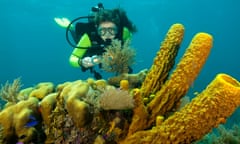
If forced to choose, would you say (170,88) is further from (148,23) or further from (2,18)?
(148,23)

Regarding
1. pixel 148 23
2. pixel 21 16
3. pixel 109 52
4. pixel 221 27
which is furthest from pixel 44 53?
pixel 109 52

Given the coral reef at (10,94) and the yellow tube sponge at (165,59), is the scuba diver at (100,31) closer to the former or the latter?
the coral reef at (10,94)

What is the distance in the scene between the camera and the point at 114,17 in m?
6.75

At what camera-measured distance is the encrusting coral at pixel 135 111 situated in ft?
8.96

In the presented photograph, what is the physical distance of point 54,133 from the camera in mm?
3301

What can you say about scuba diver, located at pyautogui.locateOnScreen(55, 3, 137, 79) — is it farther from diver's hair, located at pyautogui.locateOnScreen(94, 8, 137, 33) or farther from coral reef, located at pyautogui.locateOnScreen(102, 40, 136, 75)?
coral reef, located at pyautogui.locateOnScreen(102, 40, 136, 75)

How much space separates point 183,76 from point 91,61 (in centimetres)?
285

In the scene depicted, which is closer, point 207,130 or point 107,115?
point 207,130

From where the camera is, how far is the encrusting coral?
8.96ft

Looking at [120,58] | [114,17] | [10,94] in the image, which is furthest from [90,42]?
[10,94]

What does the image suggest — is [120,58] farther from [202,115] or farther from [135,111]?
[202,115]

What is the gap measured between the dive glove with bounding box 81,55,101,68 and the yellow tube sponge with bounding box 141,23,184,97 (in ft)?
7.17

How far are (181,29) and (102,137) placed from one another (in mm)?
1556

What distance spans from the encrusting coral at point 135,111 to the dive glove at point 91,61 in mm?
2035
